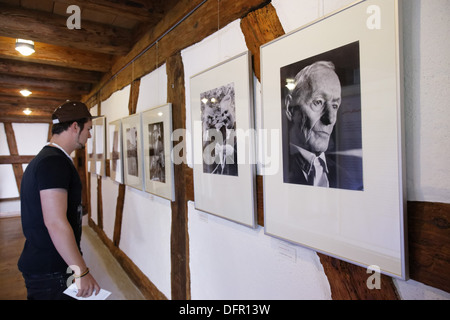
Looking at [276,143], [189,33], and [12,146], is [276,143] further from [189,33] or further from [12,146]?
[12,146]

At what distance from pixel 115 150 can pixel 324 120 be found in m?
2.82

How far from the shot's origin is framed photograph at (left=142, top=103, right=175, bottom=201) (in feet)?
6.66

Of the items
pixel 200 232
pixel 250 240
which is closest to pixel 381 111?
pixel 250 240

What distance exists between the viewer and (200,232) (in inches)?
70.3

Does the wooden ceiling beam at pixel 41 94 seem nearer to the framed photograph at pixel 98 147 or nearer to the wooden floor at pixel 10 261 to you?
the framed photograph at pixel 98 147

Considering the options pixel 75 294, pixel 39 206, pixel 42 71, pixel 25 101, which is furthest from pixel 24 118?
pixel 75 294

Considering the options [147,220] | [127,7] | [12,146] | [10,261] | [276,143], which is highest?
[127,7]

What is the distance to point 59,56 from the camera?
9.73 feet

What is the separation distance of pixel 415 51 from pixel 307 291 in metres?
0.93

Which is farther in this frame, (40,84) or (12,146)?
(12,146)

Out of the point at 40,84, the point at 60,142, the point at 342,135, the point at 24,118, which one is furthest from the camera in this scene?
the point at 24,118

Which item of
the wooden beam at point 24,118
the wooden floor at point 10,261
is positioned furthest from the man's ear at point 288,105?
the wooden beam at point 24,118

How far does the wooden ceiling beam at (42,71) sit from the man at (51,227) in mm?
2589

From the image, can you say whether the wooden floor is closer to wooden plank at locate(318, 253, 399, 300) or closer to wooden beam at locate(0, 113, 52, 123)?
wooden plank at locate(318, 253, 399, 300)
